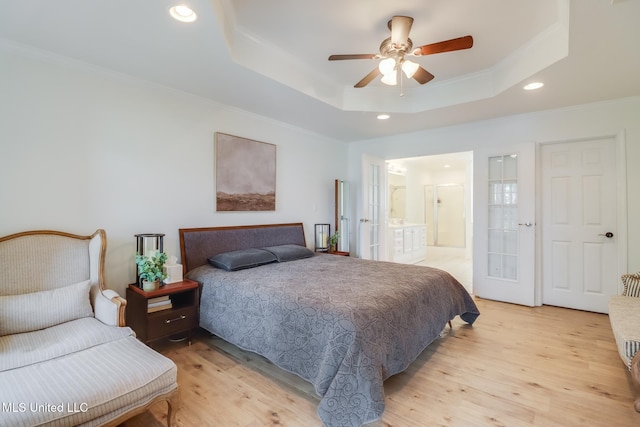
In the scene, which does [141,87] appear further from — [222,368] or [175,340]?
[222,368]

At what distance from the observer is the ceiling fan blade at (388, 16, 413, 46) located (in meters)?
2.14

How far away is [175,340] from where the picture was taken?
2.81 meters

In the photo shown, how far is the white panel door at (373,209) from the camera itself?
487cm

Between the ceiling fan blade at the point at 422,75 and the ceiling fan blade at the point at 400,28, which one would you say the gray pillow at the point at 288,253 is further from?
the ceiling fan blade at the point at 400,28

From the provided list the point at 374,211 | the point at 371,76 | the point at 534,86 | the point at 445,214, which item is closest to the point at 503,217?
the point at 534,86

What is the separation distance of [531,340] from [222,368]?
2821 millimetres

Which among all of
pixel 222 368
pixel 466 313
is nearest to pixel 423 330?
pixel 466 313

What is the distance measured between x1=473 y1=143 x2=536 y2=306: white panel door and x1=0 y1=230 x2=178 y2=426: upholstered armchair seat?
4.01 m

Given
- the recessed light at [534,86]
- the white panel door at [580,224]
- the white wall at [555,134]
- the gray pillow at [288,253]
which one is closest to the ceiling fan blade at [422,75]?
the recessed light at [534,86]

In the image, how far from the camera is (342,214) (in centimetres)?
516

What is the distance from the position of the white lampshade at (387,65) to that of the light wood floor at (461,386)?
2.35 metres

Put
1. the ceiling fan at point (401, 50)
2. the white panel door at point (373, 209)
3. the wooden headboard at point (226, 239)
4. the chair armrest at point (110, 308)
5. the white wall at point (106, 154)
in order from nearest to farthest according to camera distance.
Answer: the chair armrest at point (110, 308)
the ceiling fan at point (401, 50)
the white wall at point (106, 154)
the wooden headboard at point (226, 239)
the white panel door at point (373, 209)

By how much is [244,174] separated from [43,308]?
2294mm

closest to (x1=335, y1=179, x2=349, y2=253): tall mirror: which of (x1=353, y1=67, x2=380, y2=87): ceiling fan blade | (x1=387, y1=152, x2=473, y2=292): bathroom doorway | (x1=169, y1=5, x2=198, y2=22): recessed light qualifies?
(x1=353, y1=67, x2=380, y2=87): ceiling fan blade
